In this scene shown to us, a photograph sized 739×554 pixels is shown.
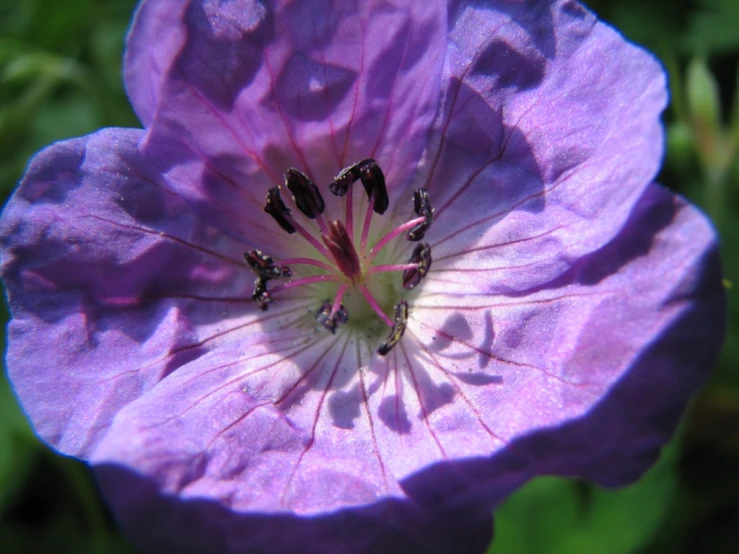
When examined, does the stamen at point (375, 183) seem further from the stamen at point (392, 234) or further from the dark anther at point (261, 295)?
the dark anther at point (261, 295)

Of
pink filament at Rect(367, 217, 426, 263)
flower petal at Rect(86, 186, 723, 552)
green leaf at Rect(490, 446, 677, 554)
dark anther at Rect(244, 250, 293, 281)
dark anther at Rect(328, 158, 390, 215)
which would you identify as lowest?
green leaf at Rect(490, 446, 677, 554)

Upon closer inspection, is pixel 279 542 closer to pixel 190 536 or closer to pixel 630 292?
pixel 190 536

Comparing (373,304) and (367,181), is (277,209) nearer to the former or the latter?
(367,181)

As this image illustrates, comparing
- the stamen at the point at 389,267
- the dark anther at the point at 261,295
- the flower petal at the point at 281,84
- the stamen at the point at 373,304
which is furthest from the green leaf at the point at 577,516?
the flower petal at the point at 281,84

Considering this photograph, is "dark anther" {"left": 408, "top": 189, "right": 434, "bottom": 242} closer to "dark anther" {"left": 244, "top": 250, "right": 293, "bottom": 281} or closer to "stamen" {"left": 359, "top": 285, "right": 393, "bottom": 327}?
"stamen" {"left": 359, "top": 285, "right": 393, "bottom": 327}

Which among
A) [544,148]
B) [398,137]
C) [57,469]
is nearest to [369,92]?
[398,137]

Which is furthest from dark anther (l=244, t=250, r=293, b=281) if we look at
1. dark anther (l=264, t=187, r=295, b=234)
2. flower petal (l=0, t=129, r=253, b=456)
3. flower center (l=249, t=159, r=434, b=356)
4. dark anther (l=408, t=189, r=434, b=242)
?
dark anther (l=408, t=189, r=434, b=242)

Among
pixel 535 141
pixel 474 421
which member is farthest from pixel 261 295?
pixel 535 141
